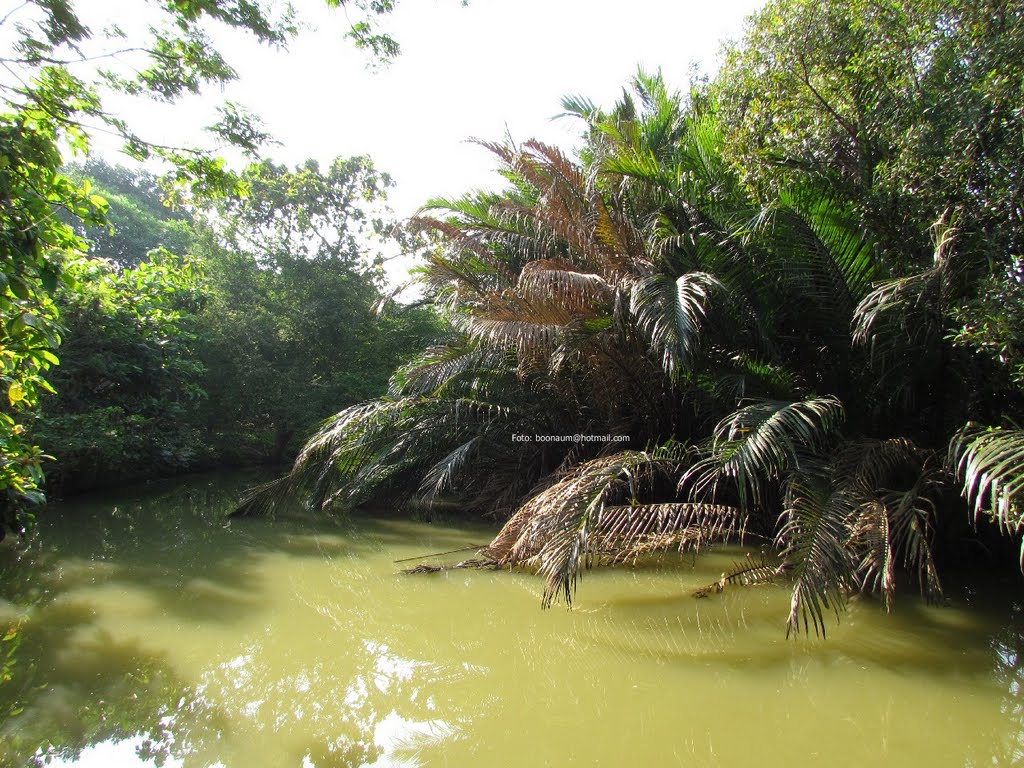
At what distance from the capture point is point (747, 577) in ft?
12.5

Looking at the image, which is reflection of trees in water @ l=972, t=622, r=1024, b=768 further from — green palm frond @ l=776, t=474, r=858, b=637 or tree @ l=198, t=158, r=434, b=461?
tree @ l=198, t=158, r=434, b=461

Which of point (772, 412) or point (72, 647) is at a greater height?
point (772, 412)

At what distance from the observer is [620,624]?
3344 mm

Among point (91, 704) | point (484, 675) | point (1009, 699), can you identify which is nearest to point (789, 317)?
point (1009, 699)

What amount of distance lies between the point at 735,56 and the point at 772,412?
3094 mm

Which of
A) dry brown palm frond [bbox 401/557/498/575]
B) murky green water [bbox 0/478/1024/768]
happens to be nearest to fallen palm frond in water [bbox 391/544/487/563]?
dry brown palm frond [bbox 401/557/498/575]

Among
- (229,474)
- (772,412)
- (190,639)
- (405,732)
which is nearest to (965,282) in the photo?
(772,412)

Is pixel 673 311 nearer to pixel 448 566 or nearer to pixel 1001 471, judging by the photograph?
pixel 1001 471

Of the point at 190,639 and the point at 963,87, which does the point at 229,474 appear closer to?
the point at 190,639

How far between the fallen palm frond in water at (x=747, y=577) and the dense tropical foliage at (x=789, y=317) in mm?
44

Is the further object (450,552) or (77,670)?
(450,552)

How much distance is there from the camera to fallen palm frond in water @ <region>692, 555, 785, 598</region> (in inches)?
144

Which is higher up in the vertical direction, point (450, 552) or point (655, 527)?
point (655, 527)

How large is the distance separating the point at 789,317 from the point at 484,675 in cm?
355
